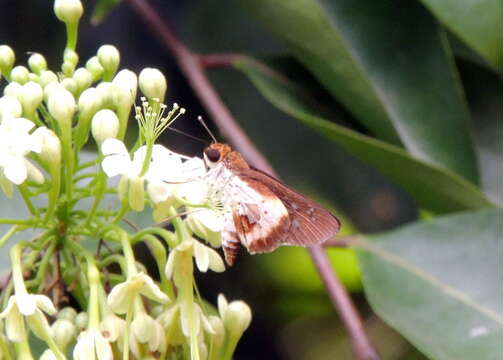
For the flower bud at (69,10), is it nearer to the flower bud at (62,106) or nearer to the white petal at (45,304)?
the flower bud at (62,106)

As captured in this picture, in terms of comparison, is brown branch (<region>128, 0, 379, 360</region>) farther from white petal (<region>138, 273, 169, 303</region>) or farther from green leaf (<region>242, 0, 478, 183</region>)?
white petal (<region>138, 273, 169, 303</region>)

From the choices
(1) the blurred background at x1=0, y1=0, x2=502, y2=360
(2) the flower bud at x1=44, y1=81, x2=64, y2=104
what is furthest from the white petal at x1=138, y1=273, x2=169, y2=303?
(1) the blurred background at x1=0, y1=0, x2=502, y2=360

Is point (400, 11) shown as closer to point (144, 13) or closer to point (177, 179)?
point (144, 13)

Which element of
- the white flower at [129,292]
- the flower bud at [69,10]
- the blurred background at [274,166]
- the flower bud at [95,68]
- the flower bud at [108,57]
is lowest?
the blurred background at [274,166]

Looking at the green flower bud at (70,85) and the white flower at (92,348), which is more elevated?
the green flower bud at (70,85)

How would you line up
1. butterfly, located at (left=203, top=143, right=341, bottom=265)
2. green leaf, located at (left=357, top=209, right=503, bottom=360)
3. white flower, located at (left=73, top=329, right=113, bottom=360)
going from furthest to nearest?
green leaf, located at (left=357, top=209, right=503, bottom=360) → butterfly, located at (left=203, top=143, right=341, bottom=265) → white flower, located at (left=73, top=329, right=113, bottom=360)

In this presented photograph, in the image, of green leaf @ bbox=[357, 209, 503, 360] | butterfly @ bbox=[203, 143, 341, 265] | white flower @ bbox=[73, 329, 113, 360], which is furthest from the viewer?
green leaf @ bbox=[357, 209, 503, 360]

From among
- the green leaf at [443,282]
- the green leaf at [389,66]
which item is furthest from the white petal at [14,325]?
the green leaf at [389,66]

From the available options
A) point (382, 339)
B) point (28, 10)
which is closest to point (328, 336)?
point (382, 339)
